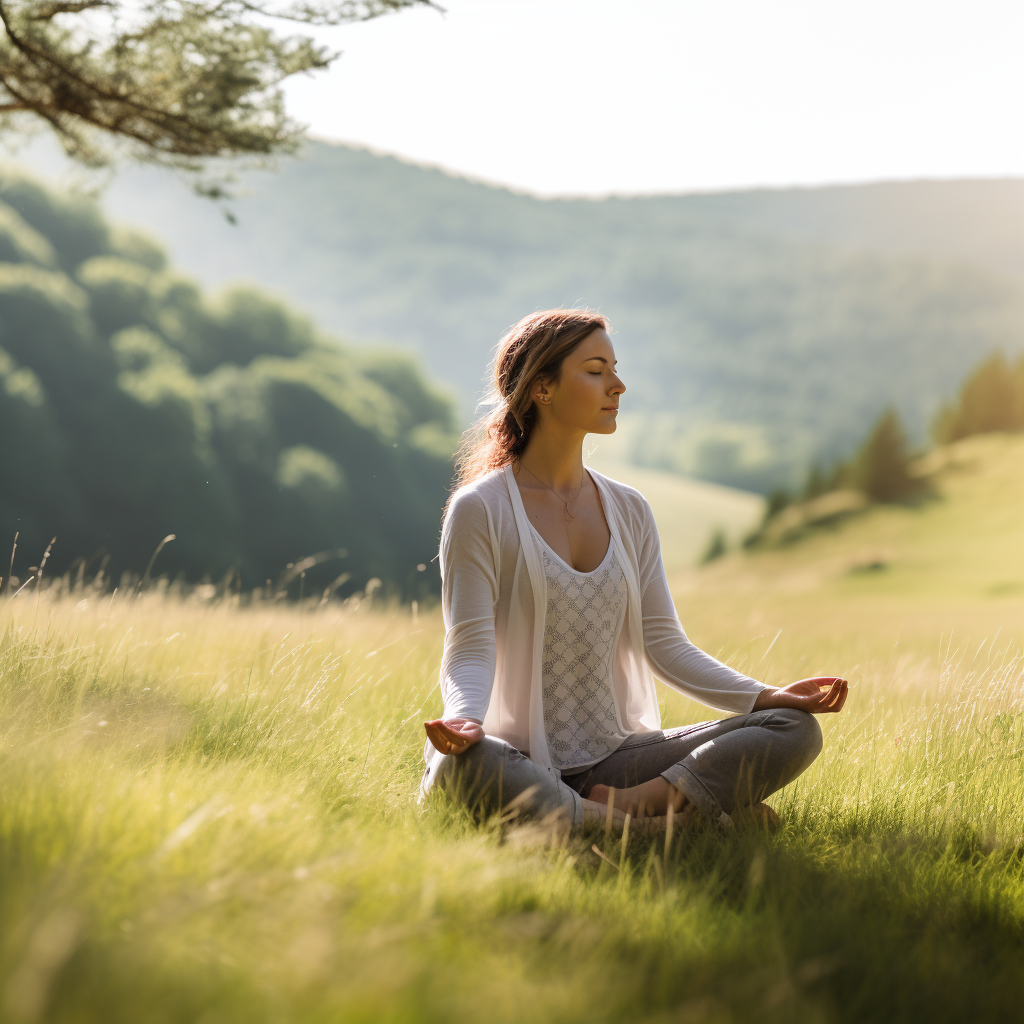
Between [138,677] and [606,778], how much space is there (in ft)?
6.66

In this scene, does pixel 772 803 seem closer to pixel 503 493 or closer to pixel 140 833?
pixel 503 493

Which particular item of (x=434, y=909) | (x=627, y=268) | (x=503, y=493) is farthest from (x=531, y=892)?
(x=627, y=268)

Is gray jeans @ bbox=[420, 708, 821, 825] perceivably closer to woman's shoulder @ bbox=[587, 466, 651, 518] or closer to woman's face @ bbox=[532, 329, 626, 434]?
woman's shoulder @ bbox=[587, 466, 651, 518]

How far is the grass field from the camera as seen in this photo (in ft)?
5.15

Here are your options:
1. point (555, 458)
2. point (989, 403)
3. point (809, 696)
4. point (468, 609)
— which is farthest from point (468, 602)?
point (989, 403)

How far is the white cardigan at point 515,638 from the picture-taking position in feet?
9.57

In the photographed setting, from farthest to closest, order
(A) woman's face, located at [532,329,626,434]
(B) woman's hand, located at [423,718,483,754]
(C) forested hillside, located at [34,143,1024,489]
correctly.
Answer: (C) forested hillside, located at [34,143,1024,489]
(A) woman's face, located at [532,329,626,434]
(B) woman's hand, located at [423,718,483,754]

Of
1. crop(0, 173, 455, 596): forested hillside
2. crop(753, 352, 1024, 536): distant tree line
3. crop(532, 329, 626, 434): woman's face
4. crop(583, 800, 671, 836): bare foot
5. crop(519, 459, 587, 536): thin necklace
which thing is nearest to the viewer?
crop(583, 800, 671, 836): bare foot

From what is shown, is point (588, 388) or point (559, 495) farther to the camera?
point (559, 495)

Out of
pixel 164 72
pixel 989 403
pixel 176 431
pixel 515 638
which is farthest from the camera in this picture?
pixel 989 403

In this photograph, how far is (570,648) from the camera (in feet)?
10.1

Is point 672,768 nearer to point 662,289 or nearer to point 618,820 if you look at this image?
point 618,820

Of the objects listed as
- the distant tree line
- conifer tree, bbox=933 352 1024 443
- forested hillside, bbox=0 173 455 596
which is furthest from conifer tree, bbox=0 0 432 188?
conifer tree, bbox=933 352 1024 443

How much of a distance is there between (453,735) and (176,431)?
31.6m
